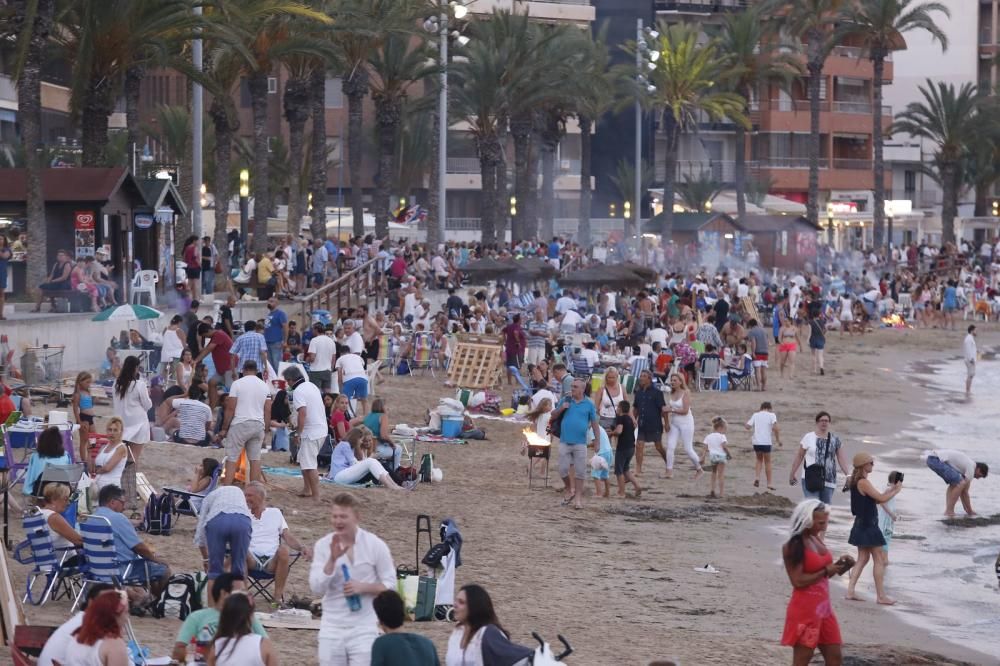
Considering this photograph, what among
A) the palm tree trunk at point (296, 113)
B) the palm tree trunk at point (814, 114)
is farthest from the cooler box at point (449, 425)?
the palm tree trunk at point (814, 114)

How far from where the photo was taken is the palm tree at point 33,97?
25734 millimetres

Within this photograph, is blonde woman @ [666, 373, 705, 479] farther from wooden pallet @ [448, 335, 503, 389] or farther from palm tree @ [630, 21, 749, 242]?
palm tree @ [630, 21, 749, 242]

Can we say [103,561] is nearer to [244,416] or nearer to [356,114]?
[244,416]

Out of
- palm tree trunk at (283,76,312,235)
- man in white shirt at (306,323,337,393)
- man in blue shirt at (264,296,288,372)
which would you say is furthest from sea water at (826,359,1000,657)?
palm tree trunk at (283,76,312,235)

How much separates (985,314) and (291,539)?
48.5m

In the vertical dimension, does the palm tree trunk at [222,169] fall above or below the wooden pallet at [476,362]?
above

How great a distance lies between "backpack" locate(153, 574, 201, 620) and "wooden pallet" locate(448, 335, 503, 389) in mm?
17043

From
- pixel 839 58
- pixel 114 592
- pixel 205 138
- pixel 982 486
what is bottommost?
pixel 982 486

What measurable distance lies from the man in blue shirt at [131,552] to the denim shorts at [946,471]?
9976 mm

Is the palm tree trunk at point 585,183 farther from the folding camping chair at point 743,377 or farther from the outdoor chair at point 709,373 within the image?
the outdoor chair at point 709,373

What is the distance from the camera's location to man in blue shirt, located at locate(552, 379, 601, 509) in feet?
56.5

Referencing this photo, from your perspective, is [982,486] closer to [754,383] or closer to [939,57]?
[754,383]

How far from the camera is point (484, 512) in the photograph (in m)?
17.2

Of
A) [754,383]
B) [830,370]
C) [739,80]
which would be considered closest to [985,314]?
[739,80]
